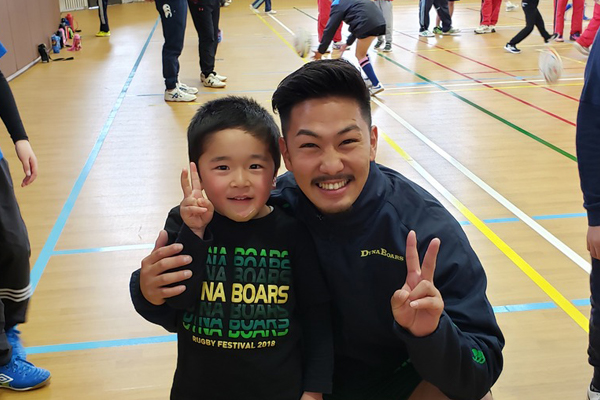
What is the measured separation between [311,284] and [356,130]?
388 millimetres

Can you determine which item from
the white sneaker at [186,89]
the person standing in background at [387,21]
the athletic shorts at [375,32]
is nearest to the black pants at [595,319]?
the athletic shorts at [375,32]

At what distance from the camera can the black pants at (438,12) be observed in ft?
32.4

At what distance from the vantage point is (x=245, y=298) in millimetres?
1434

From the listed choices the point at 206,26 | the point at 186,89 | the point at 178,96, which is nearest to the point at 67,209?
the point at 178,96

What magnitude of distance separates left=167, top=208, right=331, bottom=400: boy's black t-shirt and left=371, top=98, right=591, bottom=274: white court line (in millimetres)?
1973

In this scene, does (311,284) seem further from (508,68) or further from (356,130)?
(508,68)

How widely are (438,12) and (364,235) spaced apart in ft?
31.2

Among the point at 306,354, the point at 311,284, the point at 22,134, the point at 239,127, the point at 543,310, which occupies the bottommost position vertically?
the point at 543,310

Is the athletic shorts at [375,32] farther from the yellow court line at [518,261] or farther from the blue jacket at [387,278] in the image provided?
the blue jacket at [387,278]

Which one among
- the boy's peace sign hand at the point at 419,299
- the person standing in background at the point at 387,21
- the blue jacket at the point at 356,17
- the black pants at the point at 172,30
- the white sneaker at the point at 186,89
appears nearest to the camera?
the boy's peace sign hand at the point at 419,299

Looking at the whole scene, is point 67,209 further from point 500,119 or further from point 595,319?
point 500,119

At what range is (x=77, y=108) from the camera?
6016 millimetres

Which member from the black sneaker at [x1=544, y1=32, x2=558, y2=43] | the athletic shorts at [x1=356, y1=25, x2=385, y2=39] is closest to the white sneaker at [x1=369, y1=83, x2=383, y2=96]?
the athletic shorts at [x1=356, y1=25, x2=385, y2=39]

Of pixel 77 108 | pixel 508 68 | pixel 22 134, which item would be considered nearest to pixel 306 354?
pixel 22 134
